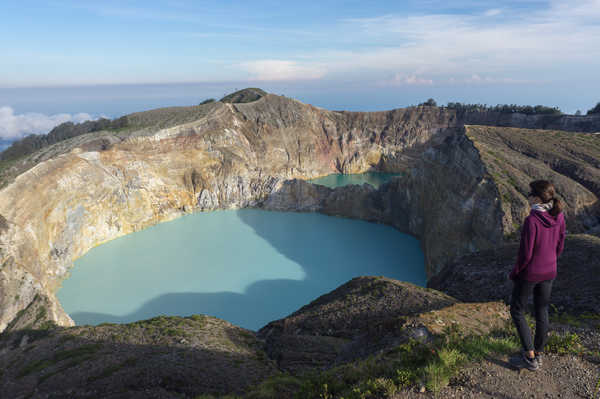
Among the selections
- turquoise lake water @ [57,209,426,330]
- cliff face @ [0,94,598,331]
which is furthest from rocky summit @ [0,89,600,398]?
turquoise lake water @ [57,209,426,330]

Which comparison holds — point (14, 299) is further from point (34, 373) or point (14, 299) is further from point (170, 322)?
point (170, 322)

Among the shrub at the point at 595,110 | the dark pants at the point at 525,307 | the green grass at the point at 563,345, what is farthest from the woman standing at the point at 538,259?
the shrub at the point at 595,110

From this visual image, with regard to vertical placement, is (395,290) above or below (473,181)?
below

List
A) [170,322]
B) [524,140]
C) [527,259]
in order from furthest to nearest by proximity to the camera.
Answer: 1. [524,140]
2. [170,322]
3. [527,259]

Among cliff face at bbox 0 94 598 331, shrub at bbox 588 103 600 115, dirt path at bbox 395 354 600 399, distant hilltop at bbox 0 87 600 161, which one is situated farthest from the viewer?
shrub at bbox 588 103 600 115

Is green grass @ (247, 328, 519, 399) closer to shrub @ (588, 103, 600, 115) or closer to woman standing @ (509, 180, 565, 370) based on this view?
woman standing @ (509, 180, 565, 370)

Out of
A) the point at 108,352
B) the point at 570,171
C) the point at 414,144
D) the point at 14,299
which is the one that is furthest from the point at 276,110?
the point at 108,352

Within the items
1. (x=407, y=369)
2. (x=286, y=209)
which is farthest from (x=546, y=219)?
(x=286, y=209)
